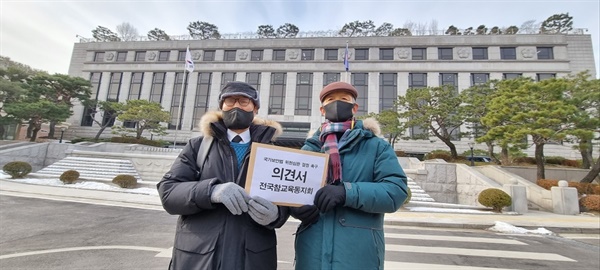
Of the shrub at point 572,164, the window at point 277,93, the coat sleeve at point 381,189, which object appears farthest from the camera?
the window at point 277,93

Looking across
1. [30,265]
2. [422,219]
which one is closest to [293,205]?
[30,265]

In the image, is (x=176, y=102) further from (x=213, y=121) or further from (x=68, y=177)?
(x=213, y=121)

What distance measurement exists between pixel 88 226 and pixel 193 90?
34.7 meters

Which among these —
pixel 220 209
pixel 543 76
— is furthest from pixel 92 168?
pixel 543 76

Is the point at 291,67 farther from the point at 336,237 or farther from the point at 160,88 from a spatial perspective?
the point at 336,237

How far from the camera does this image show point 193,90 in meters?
38.7

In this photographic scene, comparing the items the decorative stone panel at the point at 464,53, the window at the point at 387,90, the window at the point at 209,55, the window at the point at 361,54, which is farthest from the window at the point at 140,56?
the decorative stone panel at the point at 464,53

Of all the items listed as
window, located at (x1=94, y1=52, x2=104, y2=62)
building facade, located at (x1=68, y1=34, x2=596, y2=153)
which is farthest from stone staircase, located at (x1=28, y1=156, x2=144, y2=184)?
window, located at (x1=94, y1=52, x2=104, y2=62)

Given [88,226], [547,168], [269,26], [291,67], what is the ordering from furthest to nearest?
[269,26] < [291,67] < [547,168] < [88,226]

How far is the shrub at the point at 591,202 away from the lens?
1166 centimetres

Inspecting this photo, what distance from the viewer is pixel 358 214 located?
192cm

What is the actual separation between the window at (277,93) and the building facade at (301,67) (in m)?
0.15

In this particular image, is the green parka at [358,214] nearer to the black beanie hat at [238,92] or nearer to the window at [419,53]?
the black beanie hat at [238,92]

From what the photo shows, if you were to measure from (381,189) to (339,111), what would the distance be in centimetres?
82
